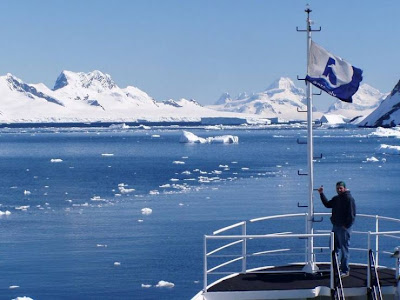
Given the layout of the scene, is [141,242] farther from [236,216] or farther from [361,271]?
[361,271]

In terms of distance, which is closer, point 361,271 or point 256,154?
point 361,271

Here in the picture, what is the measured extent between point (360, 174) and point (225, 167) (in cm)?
1121

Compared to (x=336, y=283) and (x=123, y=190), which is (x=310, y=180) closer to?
(x=336, y=283)

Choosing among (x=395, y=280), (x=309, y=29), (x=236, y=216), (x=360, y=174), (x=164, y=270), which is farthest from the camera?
(x=360, y=174)

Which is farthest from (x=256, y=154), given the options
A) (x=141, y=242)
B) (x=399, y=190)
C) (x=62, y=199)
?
(x=141, y=242)

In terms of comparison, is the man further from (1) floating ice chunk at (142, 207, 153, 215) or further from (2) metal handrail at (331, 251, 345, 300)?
(1) floating ice chunk at (142, 207, 153, 215)

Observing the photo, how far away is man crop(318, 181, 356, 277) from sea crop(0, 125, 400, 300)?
65 cm

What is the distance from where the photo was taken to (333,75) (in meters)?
11.6

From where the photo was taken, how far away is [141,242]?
24344mm

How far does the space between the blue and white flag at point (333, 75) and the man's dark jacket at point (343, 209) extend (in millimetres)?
1543

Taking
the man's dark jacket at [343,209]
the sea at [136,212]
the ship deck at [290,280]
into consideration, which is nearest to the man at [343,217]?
the man's dark jacket at [343,209]

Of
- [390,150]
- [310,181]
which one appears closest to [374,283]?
[310,181]

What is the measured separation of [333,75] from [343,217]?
2096 mm

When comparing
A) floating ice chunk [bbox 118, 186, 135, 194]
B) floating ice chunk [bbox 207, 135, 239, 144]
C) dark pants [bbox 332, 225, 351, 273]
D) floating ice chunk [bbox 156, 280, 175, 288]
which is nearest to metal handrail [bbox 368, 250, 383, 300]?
dark pants [bbox 332, 225, 351, 273]
